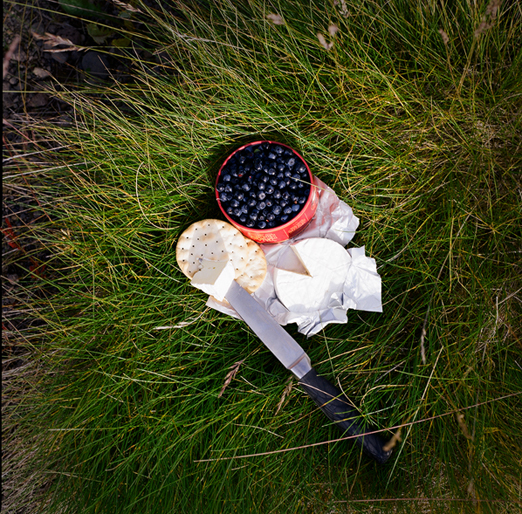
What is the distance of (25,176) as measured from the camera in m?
1.59

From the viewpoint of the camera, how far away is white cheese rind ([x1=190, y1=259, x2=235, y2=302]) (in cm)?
134

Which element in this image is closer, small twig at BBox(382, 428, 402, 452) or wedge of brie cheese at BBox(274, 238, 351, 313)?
small twig at BBox(382, 428, 402, 452)

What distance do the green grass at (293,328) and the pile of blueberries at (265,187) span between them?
5.4 inches

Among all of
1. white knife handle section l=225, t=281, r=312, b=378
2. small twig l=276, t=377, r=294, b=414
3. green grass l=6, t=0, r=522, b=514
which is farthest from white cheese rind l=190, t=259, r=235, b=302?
small twig l=276, t=377, r=294, b=414

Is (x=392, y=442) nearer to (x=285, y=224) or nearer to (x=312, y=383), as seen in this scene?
(x=312, y=383)

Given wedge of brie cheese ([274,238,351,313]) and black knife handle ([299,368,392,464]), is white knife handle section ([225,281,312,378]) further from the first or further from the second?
wedge of brie cheese ([274,238,351,313])

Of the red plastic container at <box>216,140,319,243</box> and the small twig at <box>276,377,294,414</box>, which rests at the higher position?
the red plastic container at <box>216,140,319,243</box>

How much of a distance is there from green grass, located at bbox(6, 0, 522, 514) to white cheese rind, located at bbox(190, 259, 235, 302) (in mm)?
145

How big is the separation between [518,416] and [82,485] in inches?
64.3

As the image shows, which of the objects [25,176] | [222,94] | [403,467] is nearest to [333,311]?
[403,467]

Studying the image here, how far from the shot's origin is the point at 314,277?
1505 millimetres

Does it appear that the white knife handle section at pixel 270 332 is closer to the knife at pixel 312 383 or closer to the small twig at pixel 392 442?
the knife at pixel 312 383

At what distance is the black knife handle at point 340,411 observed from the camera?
1.30 m

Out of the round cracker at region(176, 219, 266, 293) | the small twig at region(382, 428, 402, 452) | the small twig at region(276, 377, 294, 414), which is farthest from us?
the round cracker at region(176, 219, 266, 293)
